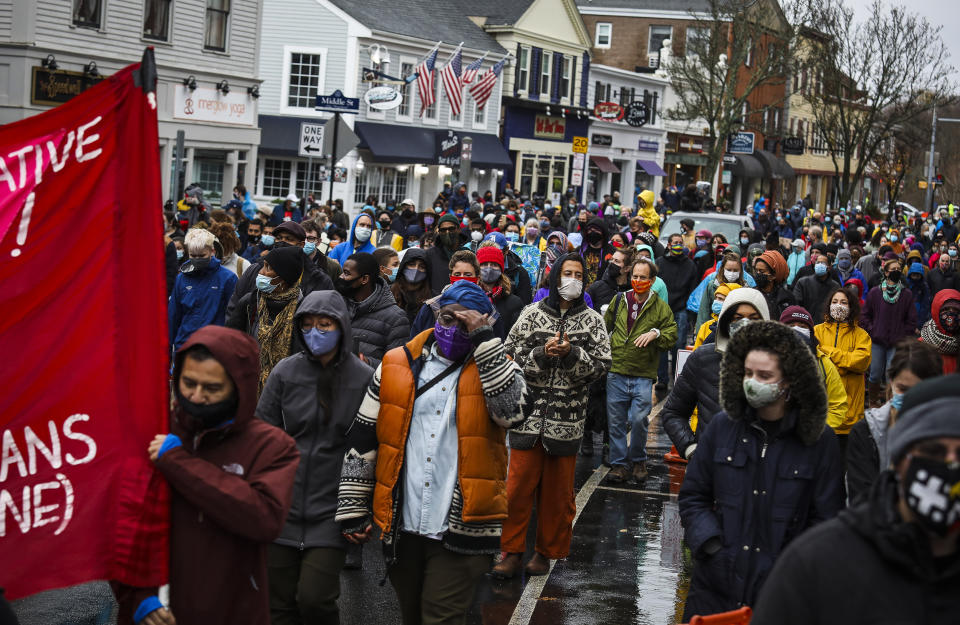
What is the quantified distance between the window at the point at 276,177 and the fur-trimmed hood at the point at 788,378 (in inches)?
1381

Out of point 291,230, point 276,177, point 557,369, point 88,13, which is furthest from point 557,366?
point 276,177

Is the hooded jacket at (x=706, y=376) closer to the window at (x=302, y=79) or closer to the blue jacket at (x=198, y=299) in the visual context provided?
the blue jacket at (x=198, y=299)

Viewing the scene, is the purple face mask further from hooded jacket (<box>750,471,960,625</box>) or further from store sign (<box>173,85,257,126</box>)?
store sign (<box>173,85,257,126</box>)

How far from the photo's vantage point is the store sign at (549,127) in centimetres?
5278

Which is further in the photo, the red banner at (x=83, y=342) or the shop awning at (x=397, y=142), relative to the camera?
the shop awning at (x=397, y=142)

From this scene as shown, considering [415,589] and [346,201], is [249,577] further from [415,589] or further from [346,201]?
[346,201]

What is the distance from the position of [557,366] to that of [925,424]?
5577 mm

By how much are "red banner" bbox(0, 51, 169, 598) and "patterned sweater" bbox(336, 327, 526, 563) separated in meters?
1.65

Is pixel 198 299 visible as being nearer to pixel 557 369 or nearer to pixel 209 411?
pixel 557 369

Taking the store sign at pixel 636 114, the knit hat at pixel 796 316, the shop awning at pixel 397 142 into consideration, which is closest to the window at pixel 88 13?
the shop awning at pixel 397 142

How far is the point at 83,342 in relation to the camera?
4.11 m

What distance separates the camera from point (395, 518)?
5.60m

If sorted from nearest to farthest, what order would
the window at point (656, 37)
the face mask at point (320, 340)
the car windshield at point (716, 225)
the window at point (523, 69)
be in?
the face mask at point (320, 340), the car windshield at point (716, 225), the window at point (523, 69), the window at point (656, 37)

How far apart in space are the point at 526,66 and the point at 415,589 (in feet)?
154
